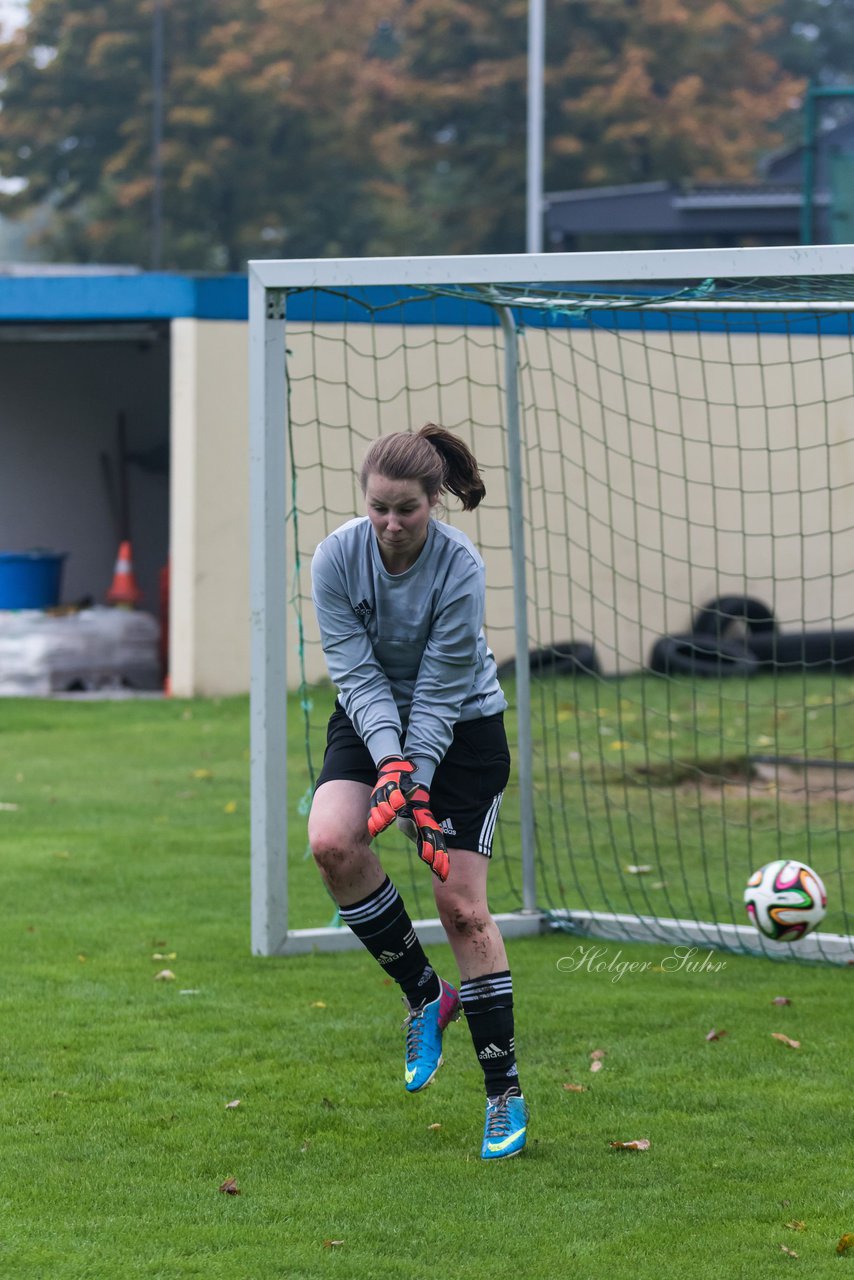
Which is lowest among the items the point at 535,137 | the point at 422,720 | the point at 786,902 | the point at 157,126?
→ the point at 786,902

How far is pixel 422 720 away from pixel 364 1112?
114 cm

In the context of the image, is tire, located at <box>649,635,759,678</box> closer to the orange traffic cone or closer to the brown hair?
the orange traffic cone


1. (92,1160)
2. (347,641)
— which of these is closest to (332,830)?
(347,641)

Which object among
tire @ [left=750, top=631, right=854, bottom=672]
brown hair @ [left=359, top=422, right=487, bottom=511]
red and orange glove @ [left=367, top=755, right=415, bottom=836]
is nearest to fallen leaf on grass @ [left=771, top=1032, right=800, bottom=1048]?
red and orange glove @ [left=367, top=755, right=415, bottom=836]

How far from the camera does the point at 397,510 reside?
4.13 m

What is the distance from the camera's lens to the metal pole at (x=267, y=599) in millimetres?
6152

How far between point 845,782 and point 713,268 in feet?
19.0

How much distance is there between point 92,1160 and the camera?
13.9ft

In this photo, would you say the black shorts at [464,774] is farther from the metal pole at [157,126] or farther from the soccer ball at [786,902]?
the metal pole at [157,126]

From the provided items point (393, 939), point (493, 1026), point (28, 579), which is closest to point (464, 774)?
point (393, 939)

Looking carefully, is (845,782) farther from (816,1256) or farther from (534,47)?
(534,47)

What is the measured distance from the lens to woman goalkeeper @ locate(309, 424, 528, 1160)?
420cm

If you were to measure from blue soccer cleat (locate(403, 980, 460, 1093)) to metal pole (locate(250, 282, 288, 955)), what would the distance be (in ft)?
5.68

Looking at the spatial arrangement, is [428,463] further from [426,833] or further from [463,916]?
[463,916]
